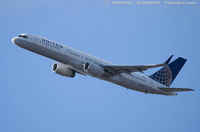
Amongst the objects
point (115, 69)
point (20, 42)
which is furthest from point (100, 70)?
point (20, 42)

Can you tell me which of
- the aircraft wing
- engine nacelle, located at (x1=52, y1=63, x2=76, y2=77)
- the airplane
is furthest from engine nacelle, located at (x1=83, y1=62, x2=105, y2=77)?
engine nacelle, located at (x1=52, y1=63, x2=76, y2=77)

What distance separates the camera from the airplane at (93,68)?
154 feet

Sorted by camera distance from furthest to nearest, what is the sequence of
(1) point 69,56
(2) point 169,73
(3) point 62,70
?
(2) point 169,73
(3) point 62,70
(1) point 69,56

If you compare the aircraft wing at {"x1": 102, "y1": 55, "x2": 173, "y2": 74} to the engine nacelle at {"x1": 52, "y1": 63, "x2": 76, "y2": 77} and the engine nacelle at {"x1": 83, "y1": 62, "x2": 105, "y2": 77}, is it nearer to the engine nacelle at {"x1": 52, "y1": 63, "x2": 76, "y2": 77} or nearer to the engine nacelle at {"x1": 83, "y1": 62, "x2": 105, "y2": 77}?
the engine nacelle at {"x1": 83, "y1": 62, "x2": 105, "y2": 77}

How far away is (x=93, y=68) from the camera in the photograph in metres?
47.5

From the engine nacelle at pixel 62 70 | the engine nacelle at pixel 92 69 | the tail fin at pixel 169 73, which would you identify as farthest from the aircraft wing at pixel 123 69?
the tail fin at pixel 169 73

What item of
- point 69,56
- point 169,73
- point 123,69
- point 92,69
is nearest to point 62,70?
point 69,56

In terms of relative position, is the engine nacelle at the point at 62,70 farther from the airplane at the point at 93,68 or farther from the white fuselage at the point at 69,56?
the white fuselage at the point at 69,56

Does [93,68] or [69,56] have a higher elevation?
[69,56]

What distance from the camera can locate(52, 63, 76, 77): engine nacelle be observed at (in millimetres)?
51625

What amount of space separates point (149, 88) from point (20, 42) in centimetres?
1922

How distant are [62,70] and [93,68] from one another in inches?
238

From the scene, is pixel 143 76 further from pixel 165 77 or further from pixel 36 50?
pixel 36 50

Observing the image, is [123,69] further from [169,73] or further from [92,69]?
[169,73]
